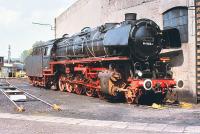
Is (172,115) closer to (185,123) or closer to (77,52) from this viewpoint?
(185,123)

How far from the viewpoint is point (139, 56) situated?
15172 millimetres

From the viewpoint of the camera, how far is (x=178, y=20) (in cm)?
1697

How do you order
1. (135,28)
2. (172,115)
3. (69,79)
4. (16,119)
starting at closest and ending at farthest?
(16,119)
(172,115)
(135,28)
(69,79)

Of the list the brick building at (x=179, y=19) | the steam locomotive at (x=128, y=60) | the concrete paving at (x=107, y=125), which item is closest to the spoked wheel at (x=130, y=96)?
the steam locomotive at (x=128, y=60)

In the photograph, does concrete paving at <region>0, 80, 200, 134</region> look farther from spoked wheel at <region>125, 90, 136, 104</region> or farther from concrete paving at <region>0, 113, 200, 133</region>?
spoked wheel at <region>125, 90, 136, 104</region>

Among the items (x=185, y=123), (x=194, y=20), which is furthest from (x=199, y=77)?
(x=185, y=123)

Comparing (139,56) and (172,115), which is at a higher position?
(139,56)

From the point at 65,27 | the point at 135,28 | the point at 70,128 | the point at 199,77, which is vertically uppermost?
the point at 65,27

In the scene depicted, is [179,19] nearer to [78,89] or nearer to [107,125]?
[78,89]

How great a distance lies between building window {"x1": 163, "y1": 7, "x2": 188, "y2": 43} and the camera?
1644cm

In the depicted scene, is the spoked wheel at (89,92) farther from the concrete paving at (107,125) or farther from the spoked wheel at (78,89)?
the concrete paving at (107,125)

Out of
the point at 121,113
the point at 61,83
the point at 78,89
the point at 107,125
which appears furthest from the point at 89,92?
the point at 107,125

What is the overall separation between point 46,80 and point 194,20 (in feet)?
41.5

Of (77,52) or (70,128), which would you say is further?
(77,52)
